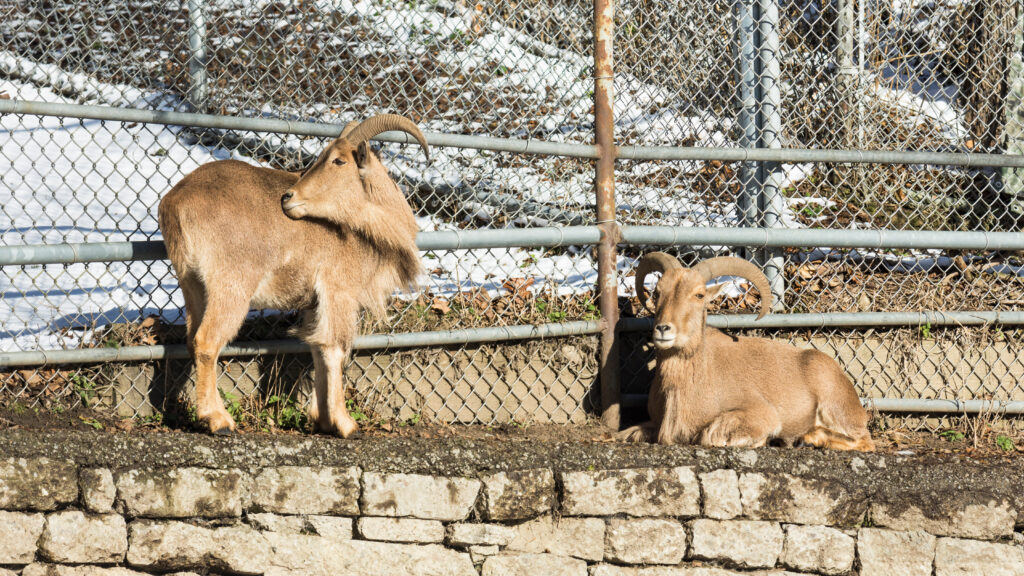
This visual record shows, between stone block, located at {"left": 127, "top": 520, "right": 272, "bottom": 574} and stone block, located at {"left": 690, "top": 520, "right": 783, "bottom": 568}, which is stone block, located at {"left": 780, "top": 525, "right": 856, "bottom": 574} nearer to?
stone block, located at {"left": 690, "top": 520, "right": 783, "bottom": 568}

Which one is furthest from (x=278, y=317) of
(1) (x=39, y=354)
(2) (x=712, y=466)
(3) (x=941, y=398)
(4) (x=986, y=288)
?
(4) (x=986, y=288)

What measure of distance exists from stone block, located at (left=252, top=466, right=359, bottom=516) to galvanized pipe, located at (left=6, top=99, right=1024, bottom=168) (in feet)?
5.80

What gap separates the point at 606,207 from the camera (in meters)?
5.62

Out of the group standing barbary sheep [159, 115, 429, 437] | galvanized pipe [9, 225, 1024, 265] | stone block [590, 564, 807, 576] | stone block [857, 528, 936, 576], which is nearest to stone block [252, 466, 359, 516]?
standing barbary sheep [159, 115, 429, 437]

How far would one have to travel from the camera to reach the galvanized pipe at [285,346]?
15.7ft

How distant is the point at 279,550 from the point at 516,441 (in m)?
1.27

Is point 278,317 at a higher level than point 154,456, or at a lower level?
higher

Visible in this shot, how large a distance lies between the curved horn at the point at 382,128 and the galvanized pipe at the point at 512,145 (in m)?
0.30

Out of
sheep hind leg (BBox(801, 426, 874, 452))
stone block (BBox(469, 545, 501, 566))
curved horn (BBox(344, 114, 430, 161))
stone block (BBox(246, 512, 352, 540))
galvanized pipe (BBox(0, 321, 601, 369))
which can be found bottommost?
stone block (BBox(469, 545, 501, 566))

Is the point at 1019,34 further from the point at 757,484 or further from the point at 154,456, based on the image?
the point at 154,456

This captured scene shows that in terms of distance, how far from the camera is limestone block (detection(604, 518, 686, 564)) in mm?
4738

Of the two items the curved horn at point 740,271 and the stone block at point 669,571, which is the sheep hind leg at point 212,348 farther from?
the curved horn at point 740,271

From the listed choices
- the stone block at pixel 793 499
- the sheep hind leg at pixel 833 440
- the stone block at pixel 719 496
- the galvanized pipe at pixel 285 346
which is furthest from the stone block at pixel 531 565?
the sheep hind leg at pixel 833 440

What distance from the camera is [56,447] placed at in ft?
14.1
